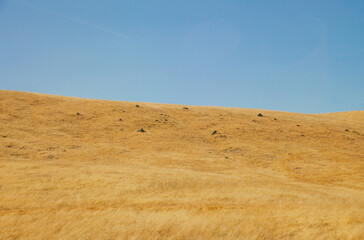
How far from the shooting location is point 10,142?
96.0ft

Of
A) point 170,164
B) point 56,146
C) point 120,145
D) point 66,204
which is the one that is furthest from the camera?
point 120,145

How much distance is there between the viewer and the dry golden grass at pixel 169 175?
9.08m

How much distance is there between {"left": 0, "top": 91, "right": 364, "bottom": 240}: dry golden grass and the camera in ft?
29.8

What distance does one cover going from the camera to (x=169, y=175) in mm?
21344

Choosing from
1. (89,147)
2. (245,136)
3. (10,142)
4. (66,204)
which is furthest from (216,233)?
(245,136)

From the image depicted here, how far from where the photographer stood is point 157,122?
49.0m

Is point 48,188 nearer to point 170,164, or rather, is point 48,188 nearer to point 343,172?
point 170,164

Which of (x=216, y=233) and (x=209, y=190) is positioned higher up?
(x=216, y=233)

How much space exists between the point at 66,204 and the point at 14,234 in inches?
196

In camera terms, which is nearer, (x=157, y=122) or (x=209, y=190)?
(x=209, y=190)

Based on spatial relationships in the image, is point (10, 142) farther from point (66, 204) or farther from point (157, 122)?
point (157, 122)

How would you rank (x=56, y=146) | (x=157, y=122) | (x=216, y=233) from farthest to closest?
(x=157, y=122), (x=56, y=146), (x=216, y=233)

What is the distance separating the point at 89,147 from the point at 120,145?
4.29 meters

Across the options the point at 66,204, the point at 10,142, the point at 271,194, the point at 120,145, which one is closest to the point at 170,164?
the point at 120,145
